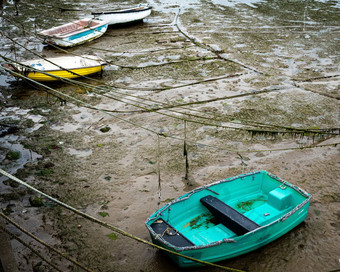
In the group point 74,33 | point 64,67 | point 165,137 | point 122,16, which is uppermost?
point 122,16

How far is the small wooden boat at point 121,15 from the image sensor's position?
18500mm

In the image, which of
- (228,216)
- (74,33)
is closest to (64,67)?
(74,33)

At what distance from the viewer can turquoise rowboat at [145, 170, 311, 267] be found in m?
5.13

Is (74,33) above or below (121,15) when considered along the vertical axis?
below

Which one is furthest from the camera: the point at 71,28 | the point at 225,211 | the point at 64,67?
the point at 71,28

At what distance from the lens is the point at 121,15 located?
18719 mm

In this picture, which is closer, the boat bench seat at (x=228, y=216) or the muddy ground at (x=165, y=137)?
the boat bench seat at (x=228, y=216)

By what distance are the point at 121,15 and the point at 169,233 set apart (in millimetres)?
16197

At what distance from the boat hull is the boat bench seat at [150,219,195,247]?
15.5 m

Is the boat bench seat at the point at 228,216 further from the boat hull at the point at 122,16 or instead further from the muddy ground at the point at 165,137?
the boat hull at the point at 122,16

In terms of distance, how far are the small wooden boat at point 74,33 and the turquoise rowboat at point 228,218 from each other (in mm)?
11691

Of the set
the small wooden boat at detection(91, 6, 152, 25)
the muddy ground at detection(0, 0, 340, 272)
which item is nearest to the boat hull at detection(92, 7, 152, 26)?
the small wooden boat at detection(91, 6, 152, 25)

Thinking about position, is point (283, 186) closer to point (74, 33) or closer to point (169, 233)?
point (169, 233)

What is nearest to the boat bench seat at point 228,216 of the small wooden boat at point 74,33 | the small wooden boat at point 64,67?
the small wooden boat at point 64,67
